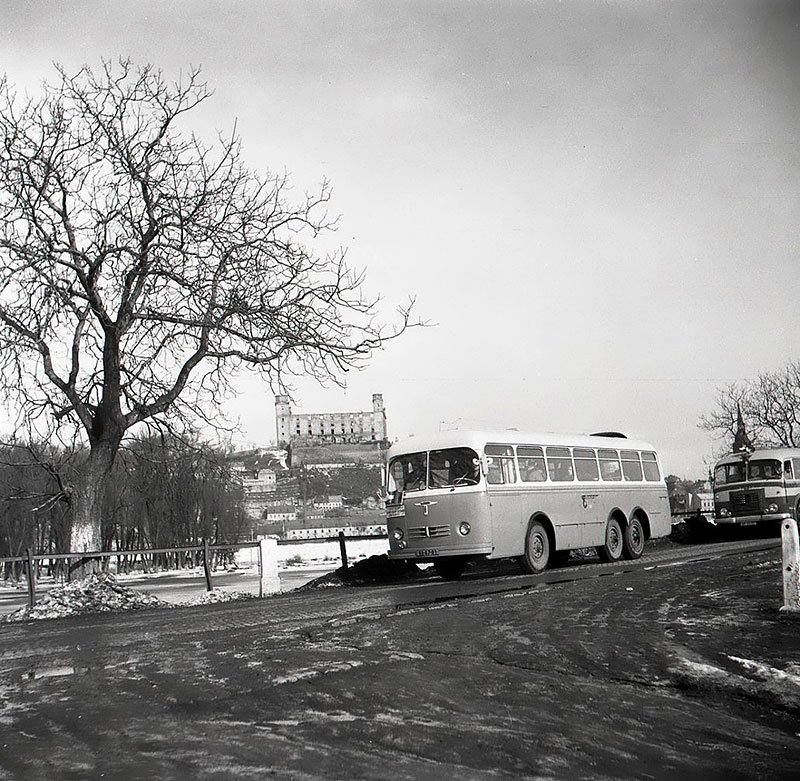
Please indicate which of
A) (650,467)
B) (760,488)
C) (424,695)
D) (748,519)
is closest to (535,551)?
(650,467)

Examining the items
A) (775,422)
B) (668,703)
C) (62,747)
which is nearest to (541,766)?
(668,703)

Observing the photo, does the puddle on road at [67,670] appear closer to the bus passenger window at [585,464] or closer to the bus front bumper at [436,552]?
the bus front bumper at [436,552]

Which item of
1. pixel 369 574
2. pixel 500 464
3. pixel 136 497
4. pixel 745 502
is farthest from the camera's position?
pixel 136 497

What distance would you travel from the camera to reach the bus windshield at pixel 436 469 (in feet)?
63.4

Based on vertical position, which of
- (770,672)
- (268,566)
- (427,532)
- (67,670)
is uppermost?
(427,532)

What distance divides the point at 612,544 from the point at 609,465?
1.97m

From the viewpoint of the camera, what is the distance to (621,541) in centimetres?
2439

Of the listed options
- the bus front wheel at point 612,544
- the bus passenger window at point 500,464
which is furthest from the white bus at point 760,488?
the bus passenger window at point 500,464

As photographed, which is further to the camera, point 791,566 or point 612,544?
point 612,544

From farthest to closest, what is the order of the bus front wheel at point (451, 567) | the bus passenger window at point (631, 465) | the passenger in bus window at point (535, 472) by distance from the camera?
the bus passenger window at point (631, 465), the bus front wheel at point (451, 567), the passenger in bus window at point (535, 472)

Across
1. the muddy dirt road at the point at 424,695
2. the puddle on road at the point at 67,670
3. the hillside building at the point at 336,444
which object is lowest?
the muddy dirt road at the point at 424,695

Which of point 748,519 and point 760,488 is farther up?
point 760,488

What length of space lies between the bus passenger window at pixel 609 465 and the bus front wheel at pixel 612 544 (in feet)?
3.62

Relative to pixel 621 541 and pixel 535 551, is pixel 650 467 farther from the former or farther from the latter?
pixel 535 551
